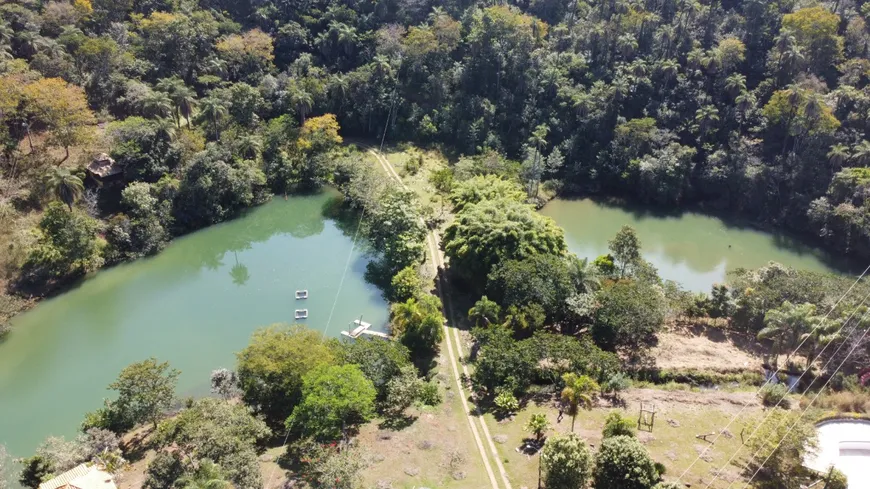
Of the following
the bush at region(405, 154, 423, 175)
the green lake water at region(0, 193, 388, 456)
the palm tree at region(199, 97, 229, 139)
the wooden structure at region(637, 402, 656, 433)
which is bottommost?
the green lake water at region(0, 193, 388, 456)

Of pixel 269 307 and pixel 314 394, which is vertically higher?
pixel 314 394

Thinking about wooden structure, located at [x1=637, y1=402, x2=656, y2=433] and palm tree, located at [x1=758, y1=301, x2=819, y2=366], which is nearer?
wooden structure, located at [x1=637, y1=402, x2=656, y2=433]

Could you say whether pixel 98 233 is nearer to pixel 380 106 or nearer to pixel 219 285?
pixel 219 285

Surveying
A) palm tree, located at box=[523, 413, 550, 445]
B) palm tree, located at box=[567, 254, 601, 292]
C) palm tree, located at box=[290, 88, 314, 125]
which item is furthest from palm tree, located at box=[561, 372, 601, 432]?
palm tree, located at box=[290, 88, 314, 125]

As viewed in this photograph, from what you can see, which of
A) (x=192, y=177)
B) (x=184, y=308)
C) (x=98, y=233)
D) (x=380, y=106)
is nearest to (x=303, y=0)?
(x=380, y=106)

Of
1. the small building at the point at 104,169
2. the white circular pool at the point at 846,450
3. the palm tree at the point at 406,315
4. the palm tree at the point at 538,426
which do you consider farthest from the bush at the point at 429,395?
the small building at the point at 104,169

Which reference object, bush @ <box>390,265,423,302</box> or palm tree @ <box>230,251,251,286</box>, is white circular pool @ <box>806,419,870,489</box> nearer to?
bush @ <box>390,265,423,302</box>
